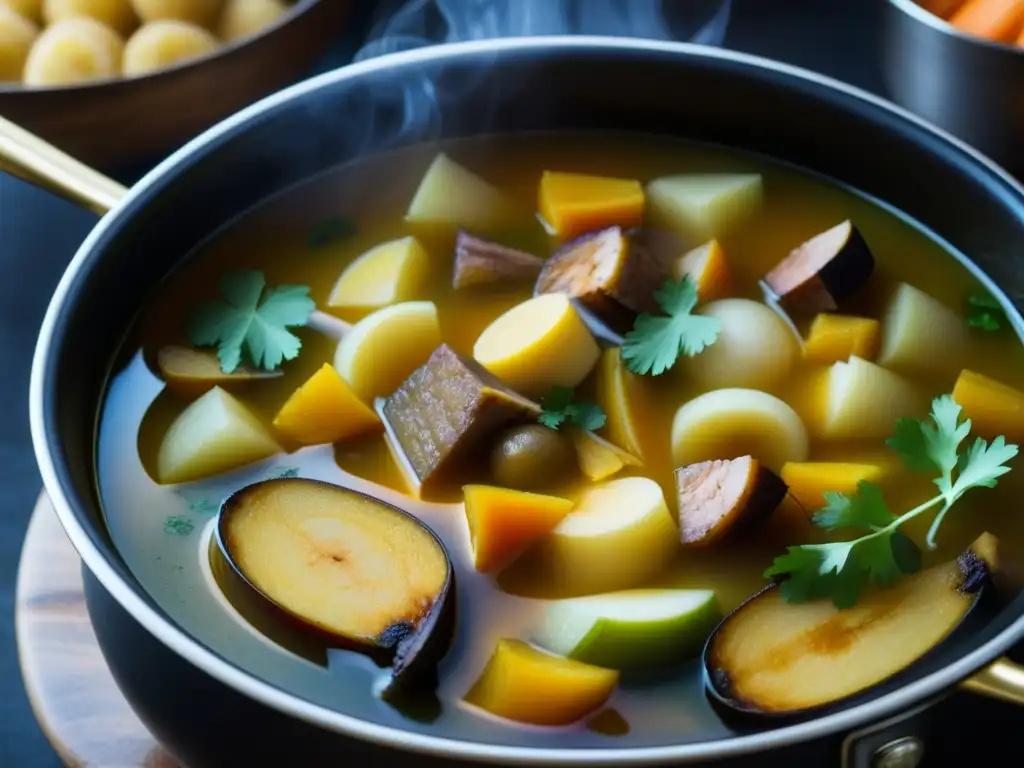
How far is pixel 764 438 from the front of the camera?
1384mm

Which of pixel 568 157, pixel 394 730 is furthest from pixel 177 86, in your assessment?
pixel 394 730

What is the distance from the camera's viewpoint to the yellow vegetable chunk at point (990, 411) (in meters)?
1.42

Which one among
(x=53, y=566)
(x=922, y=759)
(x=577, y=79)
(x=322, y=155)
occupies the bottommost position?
(x=53, y=566)

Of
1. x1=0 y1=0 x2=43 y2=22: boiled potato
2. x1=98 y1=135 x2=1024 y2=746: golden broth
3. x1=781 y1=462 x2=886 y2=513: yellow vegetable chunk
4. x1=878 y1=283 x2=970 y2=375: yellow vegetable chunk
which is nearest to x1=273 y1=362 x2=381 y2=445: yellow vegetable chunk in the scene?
x1=98 y1=135 x2=1024 y2=746: golden broth

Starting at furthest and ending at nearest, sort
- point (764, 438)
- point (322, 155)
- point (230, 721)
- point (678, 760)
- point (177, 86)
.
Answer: point (177, 86) < point (322, 155) < point (764, 438) < point (230, 721) < point (678, 760)

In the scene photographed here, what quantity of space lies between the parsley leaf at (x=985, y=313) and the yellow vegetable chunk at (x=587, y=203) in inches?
17.8

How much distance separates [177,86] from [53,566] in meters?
0.82

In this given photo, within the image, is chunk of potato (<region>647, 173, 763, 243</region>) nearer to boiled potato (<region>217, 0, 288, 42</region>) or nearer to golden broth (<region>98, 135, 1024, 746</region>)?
Result: golden broth (<region>98, 135, 1024, 746</region>)

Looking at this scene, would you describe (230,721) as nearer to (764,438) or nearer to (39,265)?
(764,438)

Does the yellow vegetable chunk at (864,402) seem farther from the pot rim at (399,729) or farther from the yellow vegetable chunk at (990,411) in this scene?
the pot rim at (399,729)

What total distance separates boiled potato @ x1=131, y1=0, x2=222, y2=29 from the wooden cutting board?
103cm

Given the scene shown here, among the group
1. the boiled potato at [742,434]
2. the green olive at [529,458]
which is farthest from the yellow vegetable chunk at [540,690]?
the boiled potato at [742,434]

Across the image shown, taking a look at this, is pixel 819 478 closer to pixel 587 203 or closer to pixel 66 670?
pixel 587 203

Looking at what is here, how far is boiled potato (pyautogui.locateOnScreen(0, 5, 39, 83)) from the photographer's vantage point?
214cm
